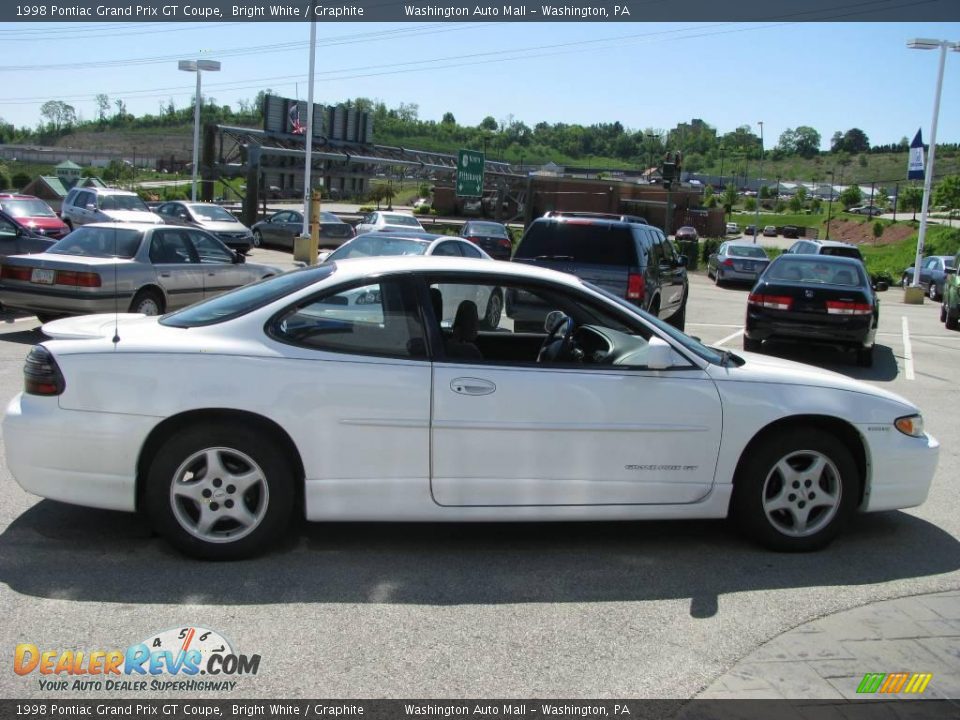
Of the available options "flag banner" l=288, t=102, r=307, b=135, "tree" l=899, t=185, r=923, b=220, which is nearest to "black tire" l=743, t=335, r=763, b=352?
"flag banner" l=288, t=102, r=307, b=135

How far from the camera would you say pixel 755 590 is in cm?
469

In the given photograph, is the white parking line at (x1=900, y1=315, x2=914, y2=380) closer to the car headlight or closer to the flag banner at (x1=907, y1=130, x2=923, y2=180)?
the car headlight

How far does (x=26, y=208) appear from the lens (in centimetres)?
2342

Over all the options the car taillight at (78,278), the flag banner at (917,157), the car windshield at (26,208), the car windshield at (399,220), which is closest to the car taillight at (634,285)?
the car taillight at (78,278)

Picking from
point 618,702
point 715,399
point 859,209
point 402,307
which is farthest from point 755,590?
point 859,209

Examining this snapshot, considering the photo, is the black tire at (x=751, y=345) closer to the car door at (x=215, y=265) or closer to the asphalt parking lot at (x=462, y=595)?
the car door at (x=215, y=265)

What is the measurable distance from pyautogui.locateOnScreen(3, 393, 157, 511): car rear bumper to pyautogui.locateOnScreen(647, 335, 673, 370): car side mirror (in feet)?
8.27

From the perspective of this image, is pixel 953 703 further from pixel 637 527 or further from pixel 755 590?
pixel 637 527

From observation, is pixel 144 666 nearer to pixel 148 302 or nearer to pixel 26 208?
pixel 148 302

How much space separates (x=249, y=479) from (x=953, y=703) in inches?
127

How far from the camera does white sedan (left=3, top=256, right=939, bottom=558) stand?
4.62m

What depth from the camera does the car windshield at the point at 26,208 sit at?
22.8 metres

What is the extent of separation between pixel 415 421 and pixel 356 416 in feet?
0.97

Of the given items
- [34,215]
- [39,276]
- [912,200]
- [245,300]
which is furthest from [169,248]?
[912,200]
